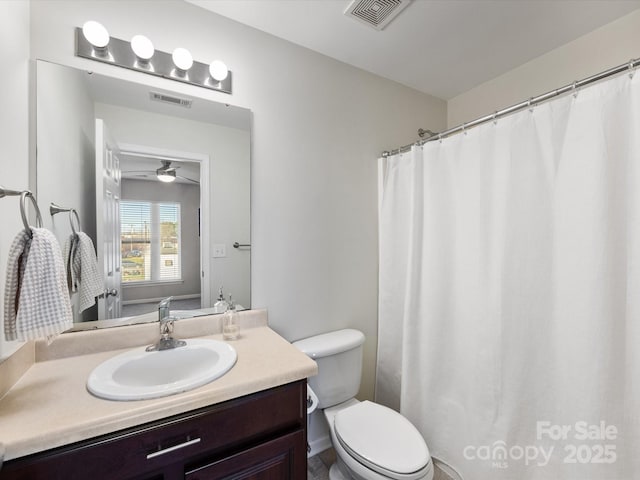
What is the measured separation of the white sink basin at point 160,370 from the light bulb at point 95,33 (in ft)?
4.02

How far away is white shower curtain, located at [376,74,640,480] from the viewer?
1.07m

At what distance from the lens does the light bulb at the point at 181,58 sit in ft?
4.26

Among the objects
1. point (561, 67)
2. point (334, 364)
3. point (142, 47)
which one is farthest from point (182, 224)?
point (561, 67)

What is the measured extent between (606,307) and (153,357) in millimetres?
1715

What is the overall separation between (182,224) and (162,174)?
25 centimetres

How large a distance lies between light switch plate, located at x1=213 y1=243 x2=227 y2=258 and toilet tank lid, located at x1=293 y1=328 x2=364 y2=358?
23.9 inches

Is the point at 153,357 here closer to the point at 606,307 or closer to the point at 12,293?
the point at 12,293

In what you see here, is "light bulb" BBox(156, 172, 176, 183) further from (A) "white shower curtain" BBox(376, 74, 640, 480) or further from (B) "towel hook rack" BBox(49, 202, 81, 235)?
(A) "white shower curtain" BBox(376, 74, 640, 480)

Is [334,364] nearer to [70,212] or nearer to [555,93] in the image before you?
[70,212]

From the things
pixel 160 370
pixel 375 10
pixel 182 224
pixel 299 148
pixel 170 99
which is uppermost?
pixel 375 10

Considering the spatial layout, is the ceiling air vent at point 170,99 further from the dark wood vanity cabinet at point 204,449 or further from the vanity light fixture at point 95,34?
the dark wood vanity cabinet at point 204,449

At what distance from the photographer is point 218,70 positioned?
4.56 feet

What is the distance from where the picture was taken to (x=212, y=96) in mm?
1424

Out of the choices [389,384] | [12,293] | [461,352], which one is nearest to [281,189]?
[12,293]
